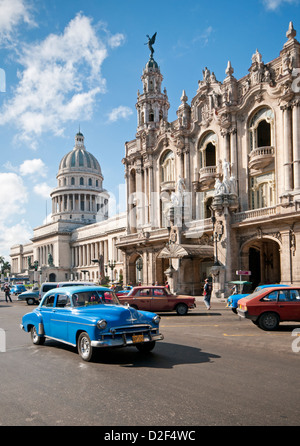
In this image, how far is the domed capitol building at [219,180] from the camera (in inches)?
1280

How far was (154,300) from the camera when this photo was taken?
20.9 metres

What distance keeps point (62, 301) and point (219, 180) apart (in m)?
29.4

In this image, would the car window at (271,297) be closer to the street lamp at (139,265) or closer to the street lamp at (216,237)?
the street lamp at (216,237)

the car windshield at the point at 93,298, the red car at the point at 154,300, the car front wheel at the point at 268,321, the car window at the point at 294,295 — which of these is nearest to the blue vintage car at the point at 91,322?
the car windshield at the point at 93,298

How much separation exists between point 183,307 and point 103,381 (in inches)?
557

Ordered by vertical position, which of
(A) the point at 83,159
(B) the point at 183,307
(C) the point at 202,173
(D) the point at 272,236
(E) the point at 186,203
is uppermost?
(A) the point at 83,159

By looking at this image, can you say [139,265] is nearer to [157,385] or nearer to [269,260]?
[269,260]

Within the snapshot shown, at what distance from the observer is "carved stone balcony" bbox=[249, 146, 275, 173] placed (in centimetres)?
3428

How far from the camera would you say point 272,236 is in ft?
105

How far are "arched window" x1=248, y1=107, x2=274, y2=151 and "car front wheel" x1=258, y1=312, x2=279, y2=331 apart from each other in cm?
2377

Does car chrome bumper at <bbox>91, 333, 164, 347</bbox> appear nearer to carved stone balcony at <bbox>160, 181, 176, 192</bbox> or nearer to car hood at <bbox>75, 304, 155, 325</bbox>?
car hood at <bbox>75, 304, 155, 325</bbox>

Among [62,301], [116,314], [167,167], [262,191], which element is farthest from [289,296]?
[167,167]
